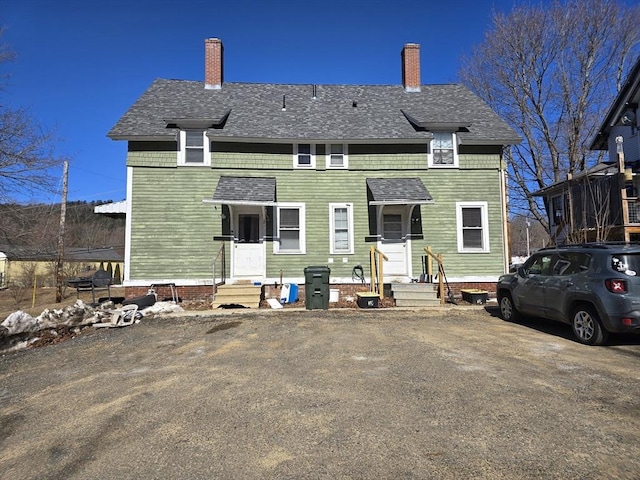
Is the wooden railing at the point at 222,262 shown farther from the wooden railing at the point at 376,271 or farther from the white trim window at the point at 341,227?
the wooden railing at the point at 376,271

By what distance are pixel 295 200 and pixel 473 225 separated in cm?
631

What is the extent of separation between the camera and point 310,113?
47.9 feet

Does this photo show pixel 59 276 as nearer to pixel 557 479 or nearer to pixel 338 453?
pixel 338 453

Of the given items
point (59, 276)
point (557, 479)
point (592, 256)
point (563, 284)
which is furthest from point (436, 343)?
point (59, 276)

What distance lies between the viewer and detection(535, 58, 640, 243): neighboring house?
12930 millimetres

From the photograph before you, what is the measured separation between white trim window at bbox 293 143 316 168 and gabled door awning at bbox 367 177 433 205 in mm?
2114

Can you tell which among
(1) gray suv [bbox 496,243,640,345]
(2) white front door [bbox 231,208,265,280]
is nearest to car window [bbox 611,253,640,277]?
(1) gray suv [bbox 496,243,640,345]

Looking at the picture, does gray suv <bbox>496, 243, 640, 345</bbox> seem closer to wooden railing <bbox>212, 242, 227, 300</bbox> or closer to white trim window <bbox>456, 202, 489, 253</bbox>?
white trim window <bbox>456, 202, 489, 253</bbox>

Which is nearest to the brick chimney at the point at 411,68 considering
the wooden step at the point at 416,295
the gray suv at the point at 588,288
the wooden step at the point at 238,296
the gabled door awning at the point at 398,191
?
the gabled door awning at the point at 398,191

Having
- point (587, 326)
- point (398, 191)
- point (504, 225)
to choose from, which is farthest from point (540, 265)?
point (504, 225)

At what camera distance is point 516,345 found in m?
6.67

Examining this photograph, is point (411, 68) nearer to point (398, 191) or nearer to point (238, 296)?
point (398, 191)

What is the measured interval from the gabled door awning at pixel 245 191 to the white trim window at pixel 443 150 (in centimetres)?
573

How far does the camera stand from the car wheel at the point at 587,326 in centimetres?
637
